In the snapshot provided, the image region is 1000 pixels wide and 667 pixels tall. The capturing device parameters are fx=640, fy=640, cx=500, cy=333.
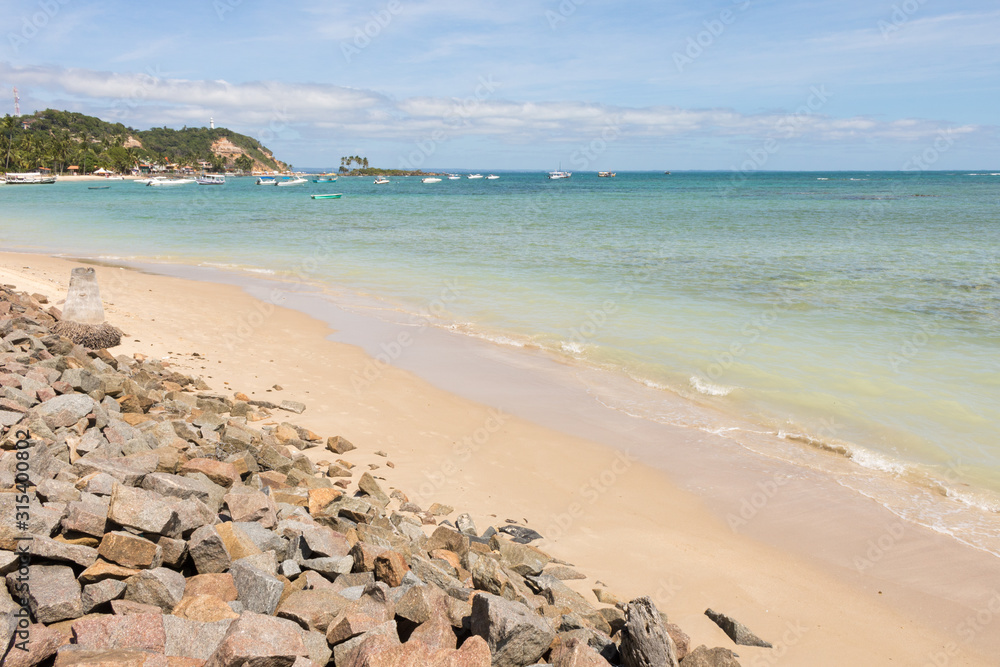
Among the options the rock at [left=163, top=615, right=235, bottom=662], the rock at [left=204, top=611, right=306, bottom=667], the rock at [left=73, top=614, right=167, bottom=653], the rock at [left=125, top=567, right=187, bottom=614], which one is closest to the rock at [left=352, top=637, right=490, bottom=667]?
the rock at [left=204, top=611, right=306, bottom=667]

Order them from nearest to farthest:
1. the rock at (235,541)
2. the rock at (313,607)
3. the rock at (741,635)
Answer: the rock at (313,607)
the rock at (235,541)
the rock at (741,635)

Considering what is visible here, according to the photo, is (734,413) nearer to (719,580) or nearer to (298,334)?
(719,580)

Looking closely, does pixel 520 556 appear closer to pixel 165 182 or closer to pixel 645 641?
pixel 645 641

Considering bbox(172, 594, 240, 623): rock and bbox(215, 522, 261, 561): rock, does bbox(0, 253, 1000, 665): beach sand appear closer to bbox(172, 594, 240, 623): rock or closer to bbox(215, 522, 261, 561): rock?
bbox(215, 522, 261, 561): rock

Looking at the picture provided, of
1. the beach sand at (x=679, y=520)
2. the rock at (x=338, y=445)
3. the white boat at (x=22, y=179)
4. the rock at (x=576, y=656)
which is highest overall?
the white boat at (x=22, y=179)

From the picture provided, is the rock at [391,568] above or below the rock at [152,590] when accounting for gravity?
below

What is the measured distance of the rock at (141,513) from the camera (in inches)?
156

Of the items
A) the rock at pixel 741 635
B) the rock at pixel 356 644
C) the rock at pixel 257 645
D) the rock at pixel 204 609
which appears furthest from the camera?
the rock at pixel 741 635

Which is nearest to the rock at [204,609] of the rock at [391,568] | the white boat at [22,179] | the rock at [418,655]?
the rock at [418,655]

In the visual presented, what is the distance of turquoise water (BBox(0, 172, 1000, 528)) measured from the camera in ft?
30.6

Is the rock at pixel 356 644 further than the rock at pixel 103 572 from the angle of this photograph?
No

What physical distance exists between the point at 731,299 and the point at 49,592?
53.2 feet

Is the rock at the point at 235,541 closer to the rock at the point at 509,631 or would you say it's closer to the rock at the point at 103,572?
the rock at the point at 103,572

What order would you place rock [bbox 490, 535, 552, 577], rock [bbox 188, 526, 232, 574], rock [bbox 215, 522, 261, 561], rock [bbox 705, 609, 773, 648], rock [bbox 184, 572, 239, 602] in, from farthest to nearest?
rock [bbox 490, 535, 552, 577] → rock [bbox 705, 609, 773, 648] → rock [bbox 215, 522, 261, 561] → rock [bbox 188, 526, 232, 574] → rock [bbox 184, 572, 239, 602]
